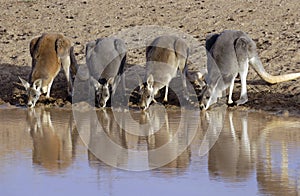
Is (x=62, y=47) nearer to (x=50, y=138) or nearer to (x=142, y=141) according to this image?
(x=50, y=138)

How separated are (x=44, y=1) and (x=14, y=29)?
1.99m

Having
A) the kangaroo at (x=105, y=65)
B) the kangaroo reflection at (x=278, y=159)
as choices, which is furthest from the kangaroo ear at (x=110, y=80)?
the kangaroo reflection at (x=278, y=159)

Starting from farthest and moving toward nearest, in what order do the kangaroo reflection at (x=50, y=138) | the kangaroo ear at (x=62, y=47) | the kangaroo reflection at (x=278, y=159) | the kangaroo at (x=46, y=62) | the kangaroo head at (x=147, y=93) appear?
1. the kangaroo ear at (x=62, y=47)
2. the kangaroo at (x=46, y=62)
3. the kangaroo head at (x=147, y=93)
4. the kangaroo reflection at (x=50, y=138)
5. the kangaroo reflection at (x=278, y=159)

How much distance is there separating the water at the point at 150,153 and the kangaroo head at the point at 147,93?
18cm

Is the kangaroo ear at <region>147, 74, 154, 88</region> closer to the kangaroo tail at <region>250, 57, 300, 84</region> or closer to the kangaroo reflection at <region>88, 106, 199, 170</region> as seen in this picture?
the kangaroo reflection at <region>88, 106, 199, 170</region>

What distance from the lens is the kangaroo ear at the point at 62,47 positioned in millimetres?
13648

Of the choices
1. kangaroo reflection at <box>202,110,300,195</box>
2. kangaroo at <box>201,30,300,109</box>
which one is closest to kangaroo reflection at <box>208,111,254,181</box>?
kangaroo reflection at <box>202,110,300,195</box>

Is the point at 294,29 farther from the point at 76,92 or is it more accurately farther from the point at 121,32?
the point at 76,92

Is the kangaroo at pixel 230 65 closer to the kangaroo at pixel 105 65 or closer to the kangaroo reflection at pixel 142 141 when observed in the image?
the kangaroo reflection at pixel 142 141

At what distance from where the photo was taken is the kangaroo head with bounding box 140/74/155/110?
12.7 metres

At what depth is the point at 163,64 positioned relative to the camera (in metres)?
13.3

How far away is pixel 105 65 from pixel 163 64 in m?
0.96

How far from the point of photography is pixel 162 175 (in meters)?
8.38

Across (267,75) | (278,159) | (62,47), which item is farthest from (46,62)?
(278,159)
